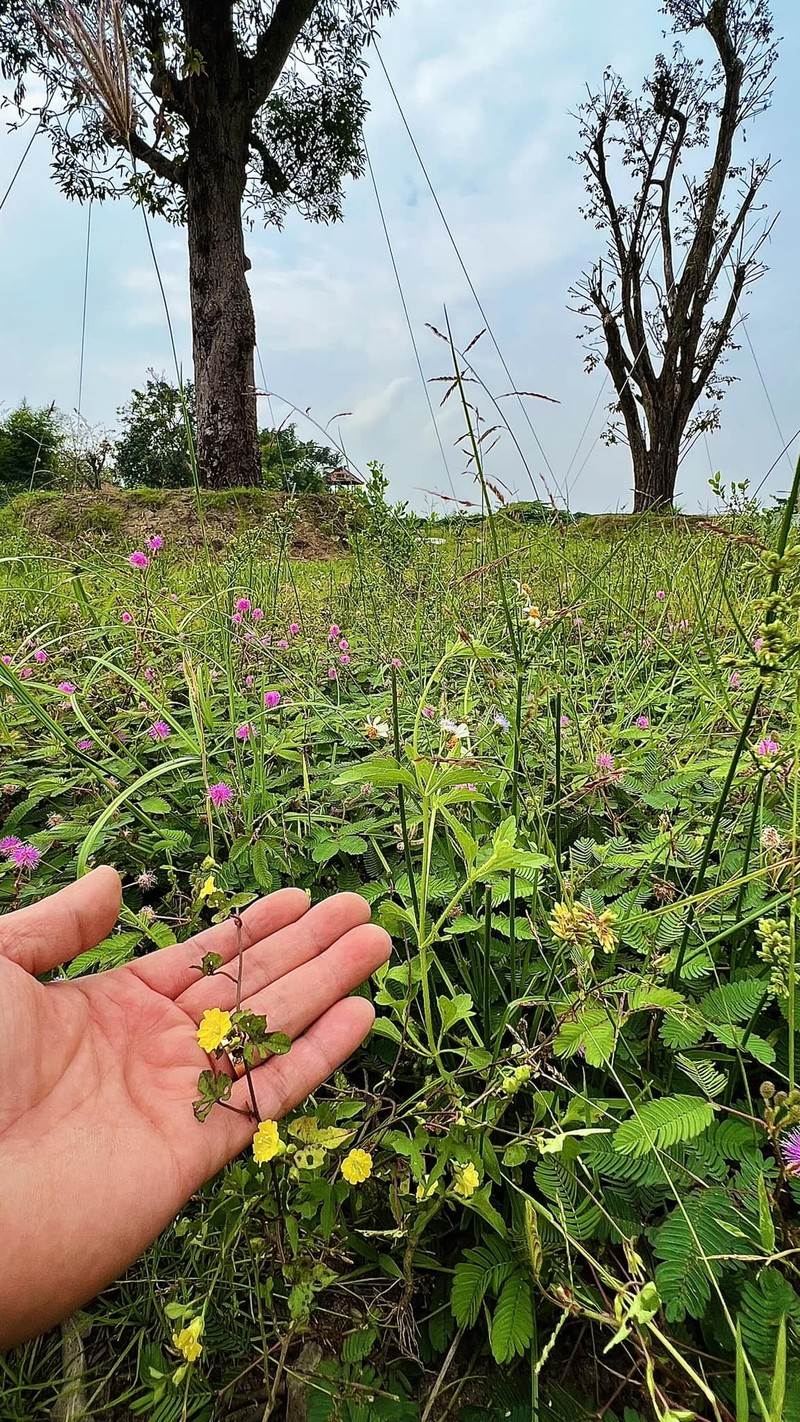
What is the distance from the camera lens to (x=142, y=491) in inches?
230

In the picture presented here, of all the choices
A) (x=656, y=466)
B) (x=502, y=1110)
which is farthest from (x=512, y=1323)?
(x=656, y=466)

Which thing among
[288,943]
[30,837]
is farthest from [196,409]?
[288,943]

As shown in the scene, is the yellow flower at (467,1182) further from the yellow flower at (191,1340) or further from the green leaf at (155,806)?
the green leaf at (155,806)

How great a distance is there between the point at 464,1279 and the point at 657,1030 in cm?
37

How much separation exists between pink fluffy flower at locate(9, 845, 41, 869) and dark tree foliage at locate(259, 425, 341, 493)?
1.51 m

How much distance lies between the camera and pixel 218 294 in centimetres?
662

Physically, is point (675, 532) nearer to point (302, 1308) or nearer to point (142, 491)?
point (302, 1308)

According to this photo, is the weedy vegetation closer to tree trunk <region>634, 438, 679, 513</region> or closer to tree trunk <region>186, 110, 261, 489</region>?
tree trunk <region>186, 110, 261, 489</region>

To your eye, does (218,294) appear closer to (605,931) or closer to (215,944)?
(215,944)

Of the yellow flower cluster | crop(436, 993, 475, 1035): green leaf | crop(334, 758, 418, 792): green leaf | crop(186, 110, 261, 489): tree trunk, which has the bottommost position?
crop(436, 993, 475, 1035): green leaf

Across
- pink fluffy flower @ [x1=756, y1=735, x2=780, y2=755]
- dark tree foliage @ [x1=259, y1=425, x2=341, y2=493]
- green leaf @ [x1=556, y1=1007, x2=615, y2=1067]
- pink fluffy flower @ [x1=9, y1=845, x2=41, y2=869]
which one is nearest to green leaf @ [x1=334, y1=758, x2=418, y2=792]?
green leaf @ [x1=556, y1=1007, x2=615, y2=1067]

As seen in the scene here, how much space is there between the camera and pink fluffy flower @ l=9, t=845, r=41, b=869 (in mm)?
1157

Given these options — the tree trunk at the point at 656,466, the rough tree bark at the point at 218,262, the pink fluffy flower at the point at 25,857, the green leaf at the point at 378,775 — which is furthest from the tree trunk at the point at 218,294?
the green leaf at the point at 378,775

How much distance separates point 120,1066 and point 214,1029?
305mm
